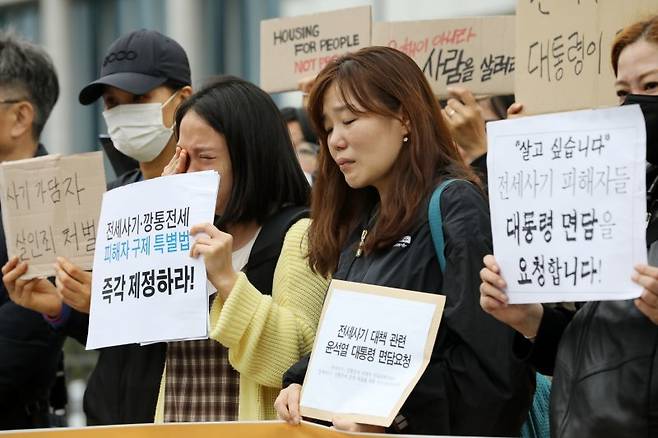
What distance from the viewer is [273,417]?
12.6 feet

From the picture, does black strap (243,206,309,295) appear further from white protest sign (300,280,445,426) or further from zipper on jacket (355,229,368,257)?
white protest sign (300,280,445,426)

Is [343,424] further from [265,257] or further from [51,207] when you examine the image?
[51,207]

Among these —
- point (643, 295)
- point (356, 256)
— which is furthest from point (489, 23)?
point (643, 295)

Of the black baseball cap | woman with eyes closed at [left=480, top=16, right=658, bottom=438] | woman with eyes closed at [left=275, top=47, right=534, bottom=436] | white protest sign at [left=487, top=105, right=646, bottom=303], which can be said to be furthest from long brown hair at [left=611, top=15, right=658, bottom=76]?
the black baseball cap

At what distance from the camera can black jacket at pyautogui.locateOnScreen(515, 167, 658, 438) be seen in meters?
2.74

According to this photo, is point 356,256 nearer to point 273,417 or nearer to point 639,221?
point 273,417

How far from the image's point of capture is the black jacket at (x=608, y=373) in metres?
2.74

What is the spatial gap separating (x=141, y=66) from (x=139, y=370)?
1315 millimetres

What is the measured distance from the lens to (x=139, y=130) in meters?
4.80

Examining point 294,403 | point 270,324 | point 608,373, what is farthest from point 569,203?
point 270,324

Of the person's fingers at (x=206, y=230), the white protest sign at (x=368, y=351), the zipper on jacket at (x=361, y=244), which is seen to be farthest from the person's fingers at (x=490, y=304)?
the person's fingers at (x=206, y=230)

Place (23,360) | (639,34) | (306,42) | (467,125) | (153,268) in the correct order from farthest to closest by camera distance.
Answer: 1. (306,42)
2. (23,360)
3. (467,125)
4. (153,268)
5. (639,34)

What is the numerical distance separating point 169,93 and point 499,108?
1264 mm

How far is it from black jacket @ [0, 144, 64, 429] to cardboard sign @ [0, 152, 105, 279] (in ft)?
1.48
